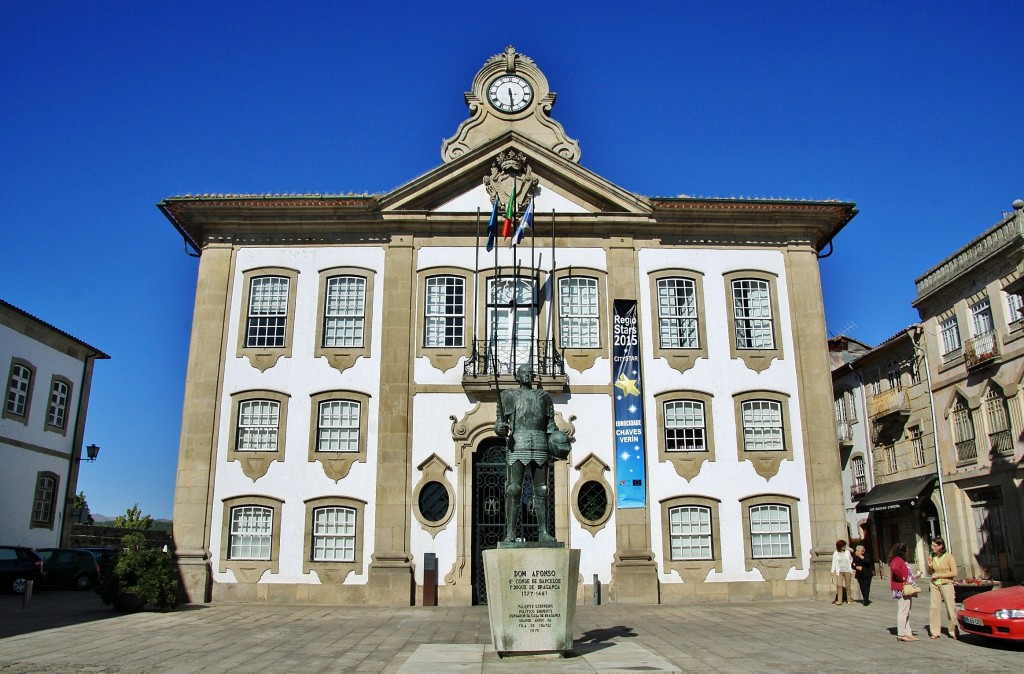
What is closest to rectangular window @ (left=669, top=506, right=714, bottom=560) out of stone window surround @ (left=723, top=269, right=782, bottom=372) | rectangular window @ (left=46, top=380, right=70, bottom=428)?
stone window surround @ (left=723, top=269, right=782, bottom=372)

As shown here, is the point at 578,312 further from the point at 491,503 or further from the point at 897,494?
the point at 897,494

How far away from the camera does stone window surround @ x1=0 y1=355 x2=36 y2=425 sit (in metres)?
28.0

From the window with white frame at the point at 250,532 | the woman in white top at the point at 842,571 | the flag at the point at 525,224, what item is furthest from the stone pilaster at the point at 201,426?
the woman in white top at the point at 842,571

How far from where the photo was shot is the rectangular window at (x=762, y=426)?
21.1 m

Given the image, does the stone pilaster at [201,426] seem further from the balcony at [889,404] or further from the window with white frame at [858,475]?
the window with white frame at [858,475]

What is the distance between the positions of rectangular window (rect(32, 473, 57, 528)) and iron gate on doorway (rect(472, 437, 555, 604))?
62.3ft

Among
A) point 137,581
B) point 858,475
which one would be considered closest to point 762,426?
point 137,581

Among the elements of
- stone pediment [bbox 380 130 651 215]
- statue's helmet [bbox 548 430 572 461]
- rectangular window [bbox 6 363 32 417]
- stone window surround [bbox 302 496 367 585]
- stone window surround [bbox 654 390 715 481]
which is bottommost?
stone window surround [bbox 302 496 367 585]

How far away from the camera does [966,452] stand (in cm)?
2889

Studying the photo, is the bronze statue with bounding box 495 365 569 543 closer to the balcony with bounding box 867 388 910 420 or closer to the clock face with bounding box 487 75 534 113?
the clock face with bounding box 487 75 534 113

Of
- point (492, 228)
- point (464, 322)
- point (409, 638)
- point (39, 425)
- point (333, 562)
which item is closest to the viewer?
point (409, 638)

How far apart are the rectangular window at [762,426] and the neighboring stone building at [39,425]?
2492cm

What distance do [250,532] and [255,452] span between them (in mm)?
2029

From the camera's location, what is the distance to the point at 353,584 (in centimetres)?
1977
